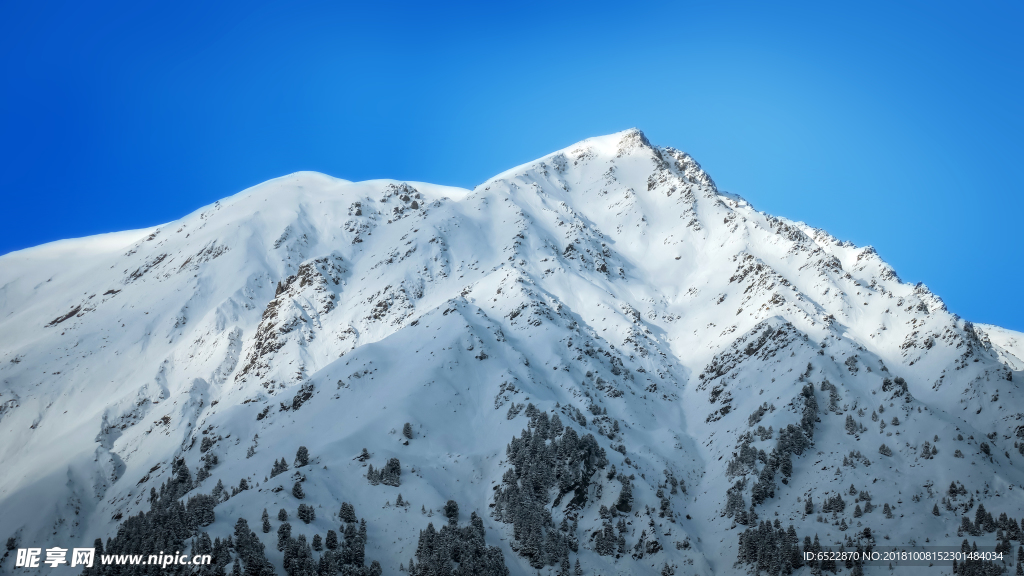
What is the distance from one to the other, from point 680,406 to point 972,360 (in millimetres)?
51018

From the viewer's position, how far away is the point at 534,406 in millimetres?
123500

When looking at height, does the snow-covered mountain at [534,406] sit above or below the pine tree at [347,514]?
above

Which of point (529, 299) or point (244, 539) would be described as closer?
point (244, 539)

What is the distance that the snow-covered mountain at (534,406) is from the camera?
335ft

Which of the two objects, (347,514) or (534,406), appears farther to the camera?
(534,406)

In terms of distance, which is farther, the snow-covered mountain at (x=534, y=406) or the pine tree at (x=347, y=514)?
the snow-covered mountain at (x=534, y=406)

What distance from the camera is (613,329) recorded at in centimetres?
16225

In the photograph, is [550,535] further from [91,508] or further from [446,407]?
[91,508]

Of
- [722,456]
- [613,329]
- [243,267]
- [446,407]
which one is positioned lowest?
[722,456]

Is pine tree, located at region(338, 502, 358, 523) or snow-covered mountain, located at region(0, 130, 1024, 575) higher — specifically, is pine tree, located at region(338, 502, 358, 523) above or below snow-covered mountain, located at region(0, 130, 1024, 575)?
below

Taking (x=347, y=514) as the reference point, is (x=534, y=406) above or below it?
above

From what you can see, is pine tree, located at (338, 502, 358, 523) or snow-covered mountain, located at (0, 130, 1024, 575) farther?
snow-covered mountain, located at (0, 130, 1024, 575)

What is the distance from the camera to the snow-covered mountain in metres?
102

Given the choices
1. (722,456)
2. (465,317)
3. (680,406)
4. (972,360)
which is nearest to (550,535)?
(722,456)
